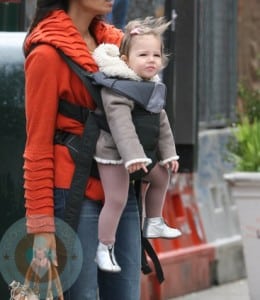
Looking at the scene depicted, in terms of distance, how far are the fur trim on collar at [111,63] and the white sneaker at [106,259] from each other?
0.56 metres

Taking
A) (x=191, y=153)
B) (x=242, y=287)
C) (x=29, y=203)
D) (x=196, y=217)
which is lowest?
(x=242, y=287)

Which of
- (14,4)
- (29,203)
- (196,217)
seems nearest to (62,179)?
(29,203)

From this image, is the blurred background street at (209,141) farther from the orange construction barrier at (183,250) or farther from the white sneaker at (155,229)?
the white sneaker at (155,229)

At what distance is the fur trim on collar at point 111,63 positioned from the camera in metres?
3.97

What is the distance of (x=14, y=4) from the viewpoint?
6.02 metres

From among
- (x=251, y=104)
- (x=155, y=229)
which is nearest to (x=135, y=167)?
(x=155, y=229)

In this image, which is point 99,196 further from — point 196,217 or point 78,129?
point 196,217

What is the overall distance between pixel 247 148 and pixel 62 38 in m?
3.81

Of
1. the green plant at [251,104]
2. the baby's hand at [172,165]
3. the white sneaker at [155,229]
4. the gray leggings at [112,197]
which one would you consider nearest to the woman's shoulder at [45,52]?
the gray leggings at [112,197]

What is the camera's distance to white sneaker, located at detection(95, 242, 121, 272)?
12.9 ft

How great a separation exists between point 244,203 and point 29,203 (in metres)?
3.66

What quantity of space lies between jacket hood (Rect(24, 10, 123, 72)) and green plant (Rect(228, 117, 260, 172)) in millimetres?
3644

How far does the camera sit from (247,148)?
25.1ft

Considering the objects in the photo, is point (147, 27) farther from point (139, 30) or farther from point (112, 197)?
point (112, 197)
